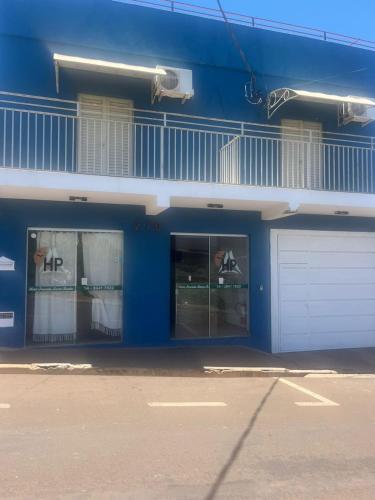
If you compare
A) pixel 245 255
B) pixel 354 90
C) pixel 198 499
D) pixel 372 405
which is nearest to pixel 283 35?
pixel 354 90

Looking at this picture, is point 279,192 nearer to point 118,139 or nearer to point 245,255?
point 245,255

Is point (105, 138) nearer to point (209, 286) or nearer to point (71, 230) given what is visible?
point (71, 230)

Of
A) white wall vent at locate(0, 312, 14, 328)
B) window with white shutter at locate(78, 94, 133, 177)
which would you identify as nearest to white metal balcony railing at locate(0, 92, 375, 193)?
window with white shutter at locate(78, 94, 133, 177)

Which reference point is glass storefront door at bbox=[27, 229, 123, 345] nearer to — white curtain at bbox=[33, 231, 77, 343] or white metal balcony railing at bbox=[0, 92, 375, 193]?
white curtain at bbox=[33, 231, 77, 343]

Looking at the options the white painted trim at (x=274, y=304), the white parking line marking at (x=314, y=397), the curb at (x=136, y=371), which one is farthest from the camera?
the white painted trim at (x=274, y=304)

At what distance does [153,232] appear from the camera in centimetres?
1041

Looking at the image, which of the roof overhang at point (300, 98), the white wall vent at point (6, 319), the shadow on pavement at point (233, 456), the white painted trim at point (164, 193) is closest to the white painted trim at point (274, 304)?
the white painted trim at point (164, 193)

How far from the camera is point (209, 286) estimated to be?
10.9m

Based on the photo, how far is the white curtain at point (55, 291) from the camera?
9.75 m

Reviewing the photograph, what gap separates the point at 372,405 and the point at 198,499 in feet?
13.5

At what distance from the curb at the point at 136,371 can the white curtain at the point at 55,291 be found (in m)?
1.48

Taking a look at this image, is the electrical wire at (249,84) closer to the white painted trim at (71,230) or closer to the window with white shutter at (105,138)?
the window with white shutter at (105,138)

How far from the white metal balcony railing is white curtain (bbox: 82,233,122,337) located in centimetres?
145

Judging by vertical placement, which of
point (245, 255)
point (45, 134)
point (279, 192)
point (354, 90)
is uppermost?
point (354, 90)
